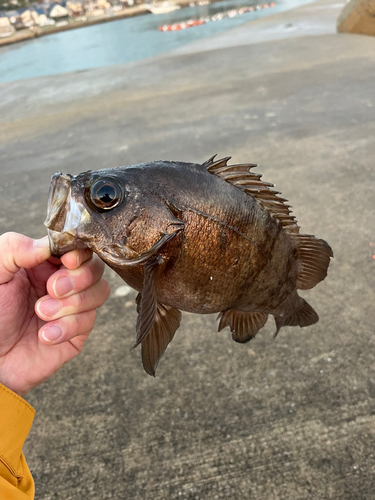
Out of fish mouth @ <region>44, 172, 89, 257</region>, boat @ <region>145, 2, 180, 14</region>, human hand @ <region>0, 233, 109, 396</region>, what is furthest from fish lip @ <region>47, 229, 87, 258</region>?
boat @ <region>145, 2, 180, 14</region>

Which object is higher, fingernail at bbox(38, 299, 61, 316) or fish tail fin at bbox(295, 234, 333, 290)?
fingernail at bbox(38, 299, 61, 316)

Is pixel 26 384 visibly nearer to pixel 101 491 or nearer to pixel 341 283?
pixel 101 491

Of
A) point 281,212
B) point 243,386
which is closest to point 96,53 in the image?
point 243,386

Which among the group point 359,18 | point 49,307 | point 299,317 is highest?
point 49,307

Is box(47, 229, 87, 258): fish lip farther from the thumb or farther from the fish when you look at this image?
the thumb

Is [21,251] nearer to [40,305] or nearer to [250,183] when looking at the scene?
[40,305]
